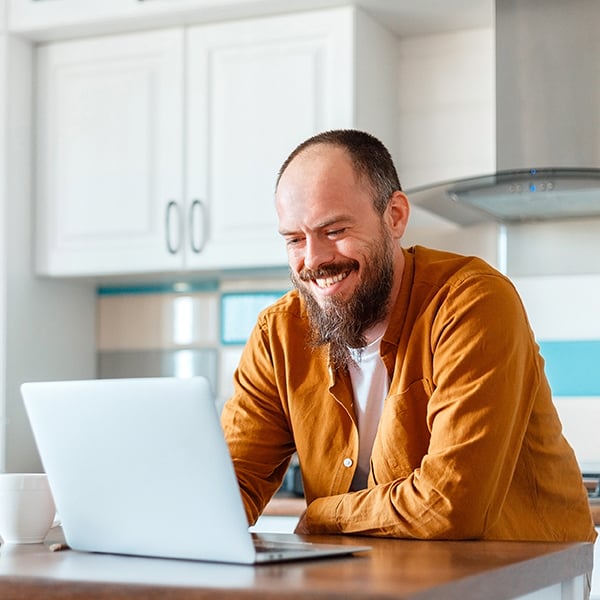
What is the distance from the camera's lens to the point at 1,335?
3.48 m

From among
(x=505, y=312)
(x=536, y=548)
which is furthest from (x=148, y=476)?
(x=505, y=312)

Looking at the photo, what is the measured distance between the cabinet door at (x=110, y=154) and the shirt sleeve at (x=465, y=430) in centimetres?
172

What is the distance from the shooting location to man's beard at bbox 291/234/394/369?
6.17ft

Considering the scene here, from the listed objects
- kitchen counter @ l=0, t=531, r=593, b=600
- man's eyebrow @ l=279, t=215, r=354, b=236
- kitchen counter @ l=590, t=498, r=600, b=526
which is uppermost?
man's eyebrow @ l=279, t=215, r=354, b=236

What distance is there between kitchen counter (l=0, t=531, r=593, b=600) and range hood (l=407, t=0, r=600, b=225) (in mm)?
1568

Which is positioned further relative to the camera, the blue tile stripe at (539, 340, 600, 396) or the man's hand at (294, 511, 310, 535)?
the blue tile stripe at (539, 340, 600, 396)

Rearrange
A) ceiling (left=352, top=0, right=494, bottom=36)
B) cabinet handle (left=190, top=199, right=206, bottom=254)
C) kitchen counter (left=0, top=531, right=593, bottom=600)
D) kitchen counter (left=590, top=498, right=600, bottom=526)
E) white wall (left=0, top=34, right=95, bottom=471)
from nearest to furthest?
kitchen counter (left=0, top=531, right=593, bottom=600) < kitchen counter (left=590, top=498, right=600, bottom=526) < ceiling (left=352, top=0, right=494, bottom=36) < cabinet handle (left=190, top=199, right=206, bottom=254) < white wall (left=0, top=34, right=95, bottom=471)

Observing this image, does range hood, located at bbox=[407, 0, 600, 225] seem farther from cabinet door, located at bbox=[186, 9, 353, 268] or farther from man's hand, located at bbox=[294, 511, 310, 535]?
man's hand, located at bbox=[294, 511, 310, 535]

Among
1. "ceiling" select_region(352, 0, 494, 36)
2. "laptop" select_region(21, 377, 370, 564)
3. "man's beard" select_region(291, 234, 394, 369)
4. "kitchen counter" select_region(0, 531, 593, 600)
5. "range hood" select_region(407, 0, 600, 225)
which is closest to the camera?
"kitchen counter" select_region(0, 531, 593, 600)

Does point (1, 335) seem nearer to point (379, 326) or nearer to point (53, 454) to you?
point (379, 326)

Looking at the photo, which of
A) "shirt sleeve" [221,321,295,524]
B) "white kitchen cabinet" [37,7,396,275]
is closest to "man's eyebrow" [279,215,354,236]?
"shirt sleeve" [221,321,295,524]

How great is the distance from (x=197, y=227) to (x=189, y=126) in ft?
0.95

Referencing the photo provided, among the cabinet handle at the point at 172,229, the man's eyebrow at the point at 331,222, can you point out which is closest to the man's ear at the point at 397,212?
the man's eyebrow at the point at 331,222

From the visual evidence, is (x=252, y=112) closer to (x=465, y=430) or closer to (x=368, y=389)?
(x=368, y=389)
